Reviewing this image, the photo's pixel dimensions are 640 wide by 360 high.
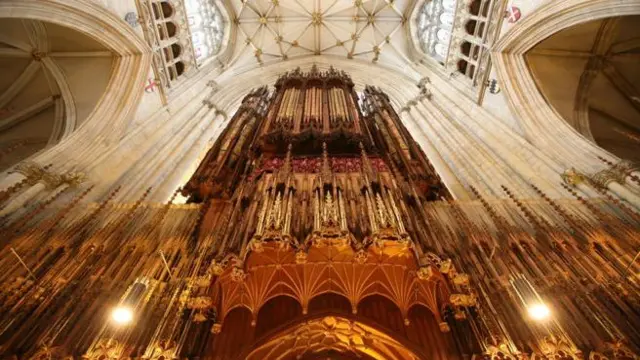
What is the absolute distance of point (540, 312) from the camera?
3734 mm

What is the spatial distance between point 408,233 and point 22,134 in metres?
11.2

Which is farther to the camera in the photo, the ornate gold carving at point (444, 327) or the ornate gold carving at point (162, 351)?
the ornate gold carving at point (444, 327)

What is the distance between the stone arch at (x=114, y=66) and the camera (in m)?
6.50

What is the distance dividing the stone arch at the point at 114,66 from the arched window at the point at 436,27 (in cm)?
1042

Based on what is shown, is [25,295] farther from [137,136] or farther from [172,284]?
[137,136]

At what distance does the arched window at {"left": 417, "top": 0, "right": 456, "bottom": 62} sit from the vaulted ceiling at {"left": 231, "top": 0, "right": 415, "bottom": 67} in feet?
3.45

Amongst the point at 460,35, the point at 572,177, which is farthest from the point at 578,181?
the point at 460,35

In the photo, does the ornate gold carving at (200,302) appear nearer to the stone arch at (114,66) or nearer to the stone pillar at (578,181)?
the stone arch at (114,66)

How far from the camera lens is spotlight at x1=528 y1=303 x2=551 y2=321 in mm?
3721

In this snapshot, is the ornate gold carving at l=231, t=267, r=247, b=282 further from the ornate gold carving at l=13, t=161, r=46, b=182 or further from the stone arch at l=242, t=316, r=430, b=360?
the ornate gold carving at l=13, t=161, r=46, b=182

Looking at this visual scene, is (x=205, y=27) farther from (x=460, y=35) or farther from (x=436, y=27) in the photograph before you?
(x=460, y=35)

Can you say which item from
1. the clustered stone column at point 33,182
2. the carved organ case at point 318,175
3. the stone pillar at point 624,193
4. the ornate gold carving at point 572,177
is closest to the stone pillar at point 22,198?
the clustered stone column at point 33,182

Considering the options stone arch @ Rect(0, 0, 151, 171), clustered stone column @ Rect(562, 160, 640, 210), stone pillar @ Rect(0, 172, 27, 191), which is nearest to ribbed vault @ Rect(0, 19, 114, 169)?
stone arch @ Rect(0, 0, 151, 171)

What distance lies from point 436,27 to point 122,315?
15.2 metres
